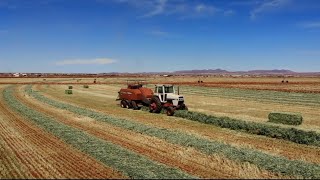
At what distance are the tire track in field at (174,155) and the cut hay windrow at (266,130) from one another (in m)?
5.73

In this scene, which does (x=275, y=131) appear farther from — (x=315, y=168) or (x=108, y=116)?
(x=108, y=116)

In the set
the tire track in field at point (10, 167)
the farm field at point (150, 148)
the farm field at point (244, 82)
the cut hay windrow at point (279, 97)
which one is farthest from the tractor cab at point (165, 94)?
the farm field at point (244, 82)

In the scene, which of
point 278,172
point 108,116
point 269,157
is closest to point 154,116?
point 108,116

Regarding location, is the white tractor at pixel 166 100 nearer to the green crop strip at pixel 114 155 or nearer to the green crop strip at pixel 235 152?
the green crop strip at pixel 235 152

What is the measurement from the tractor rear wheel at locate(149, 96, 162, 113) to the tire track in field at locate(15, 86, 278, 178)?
6.36 m

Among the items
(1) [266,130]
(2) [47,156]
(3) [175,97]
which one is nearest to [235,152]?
(1) [266,130]

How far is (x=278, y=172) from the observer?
544 inches

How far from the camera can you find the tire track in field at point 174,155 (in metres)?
13.8

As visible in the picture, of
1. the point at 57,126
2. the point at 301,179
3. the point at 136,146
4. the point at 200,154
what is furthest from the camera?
the point at 57,126

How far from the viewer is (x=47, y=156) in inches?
635

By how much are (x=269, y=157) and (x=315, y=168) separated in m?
1.94

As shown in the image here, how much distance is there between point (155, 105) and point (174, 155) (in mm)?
14144

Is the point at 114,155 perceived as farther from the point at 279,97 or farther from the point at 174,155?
the point at 279,97

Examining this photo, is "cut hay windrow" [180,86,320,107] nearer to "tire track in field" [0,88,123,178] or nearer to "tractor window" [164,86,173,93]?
"tractor window" [164,86,173,93]
